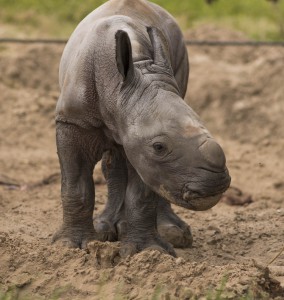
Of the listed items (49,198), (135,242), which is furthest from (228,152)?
(135,242)

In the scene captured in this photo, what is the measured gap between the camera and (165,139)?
6.09 meters

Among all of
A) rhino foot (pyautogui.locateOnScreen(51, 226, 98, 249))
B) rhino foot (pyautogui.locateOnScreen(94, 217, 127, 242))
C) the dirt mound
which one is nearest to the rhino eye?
rhino foot (pyautogui.locateOnScreen(51, 226, 98, 249))

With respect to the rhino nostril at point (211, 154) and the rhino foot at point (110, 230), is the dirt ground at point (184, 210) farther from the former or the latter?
the rhino nostril at point (211, 154)

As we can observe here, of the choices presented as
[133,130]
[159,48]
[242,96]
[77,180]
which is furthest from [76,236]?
[242,96]

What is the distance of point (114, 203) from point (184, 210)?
Answer: 3.88 feet

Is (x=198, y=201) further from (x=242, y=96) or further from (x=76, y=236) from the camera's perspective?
(x=242, y=96)

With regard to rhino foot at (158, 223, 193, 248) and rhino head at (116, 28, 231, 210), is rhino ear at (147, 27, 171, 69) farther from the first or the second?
rhino foot at (158, 223, 193, 248)

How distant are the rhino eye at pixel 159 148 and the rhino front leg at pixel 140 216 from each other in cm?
76

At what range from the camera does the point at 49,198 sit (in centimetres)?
917

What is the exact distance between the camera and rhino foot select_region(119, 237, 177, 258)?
6.79 m

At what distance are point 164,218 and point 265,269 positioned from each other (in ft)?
6.15

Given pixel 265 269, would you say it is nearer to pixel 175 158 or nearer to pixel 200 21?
pixel 175 158

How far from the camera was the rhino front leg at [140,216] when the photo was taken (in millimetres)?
6887

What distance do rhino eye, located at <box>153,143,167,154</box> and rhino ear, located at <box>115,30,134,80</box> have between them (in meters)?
0.51
